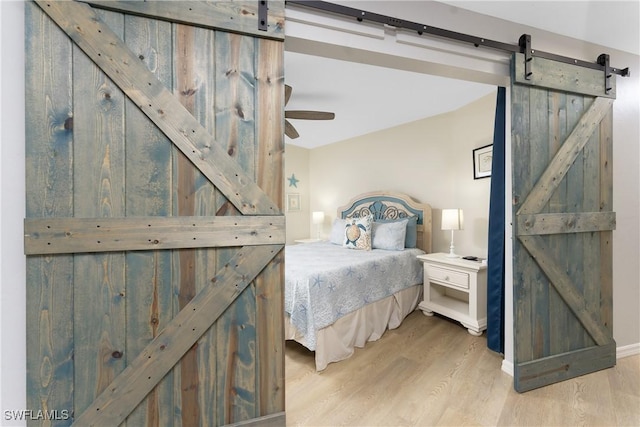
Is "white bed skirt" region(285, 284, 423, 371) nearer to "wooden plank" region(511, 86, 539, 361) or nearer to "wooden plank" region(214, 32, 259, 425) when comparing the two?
"wooden plank" region(214, 32, 259, 425)

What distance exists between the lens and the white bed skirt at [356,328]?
233 cm

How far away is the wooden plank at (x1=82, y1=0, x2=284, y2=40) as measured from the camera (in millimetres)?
1281

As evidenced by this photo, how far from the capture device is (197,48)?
1.37 m

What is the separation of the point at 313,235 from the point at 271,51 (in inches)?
186

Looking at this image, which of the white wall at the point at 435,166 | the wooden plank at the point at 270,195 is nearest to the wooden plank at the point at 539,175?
the white wall at the point at 435,166

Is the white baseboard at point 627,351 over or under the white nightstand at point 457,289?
under

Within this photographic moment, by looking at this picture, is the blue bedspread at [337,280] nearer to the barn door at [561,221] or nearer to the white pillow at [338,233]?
the white pillow at [338,233]

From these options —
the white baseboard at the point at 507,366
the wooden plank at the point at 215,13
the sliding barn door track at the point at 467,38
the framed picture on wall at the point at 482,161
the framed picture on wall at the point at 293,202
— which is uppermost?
the sliding barn door track at the point at 467,38

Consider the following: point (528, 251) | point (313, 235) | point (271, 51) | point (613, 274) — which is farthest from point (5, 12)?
point (313, 235)

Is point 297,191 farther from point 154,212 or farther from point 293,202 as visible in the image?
point 154,212

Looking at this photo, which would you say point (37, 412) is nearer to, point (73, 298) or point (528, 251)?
point (73, 298)

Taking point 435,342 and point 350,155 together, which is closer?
point 435,342
